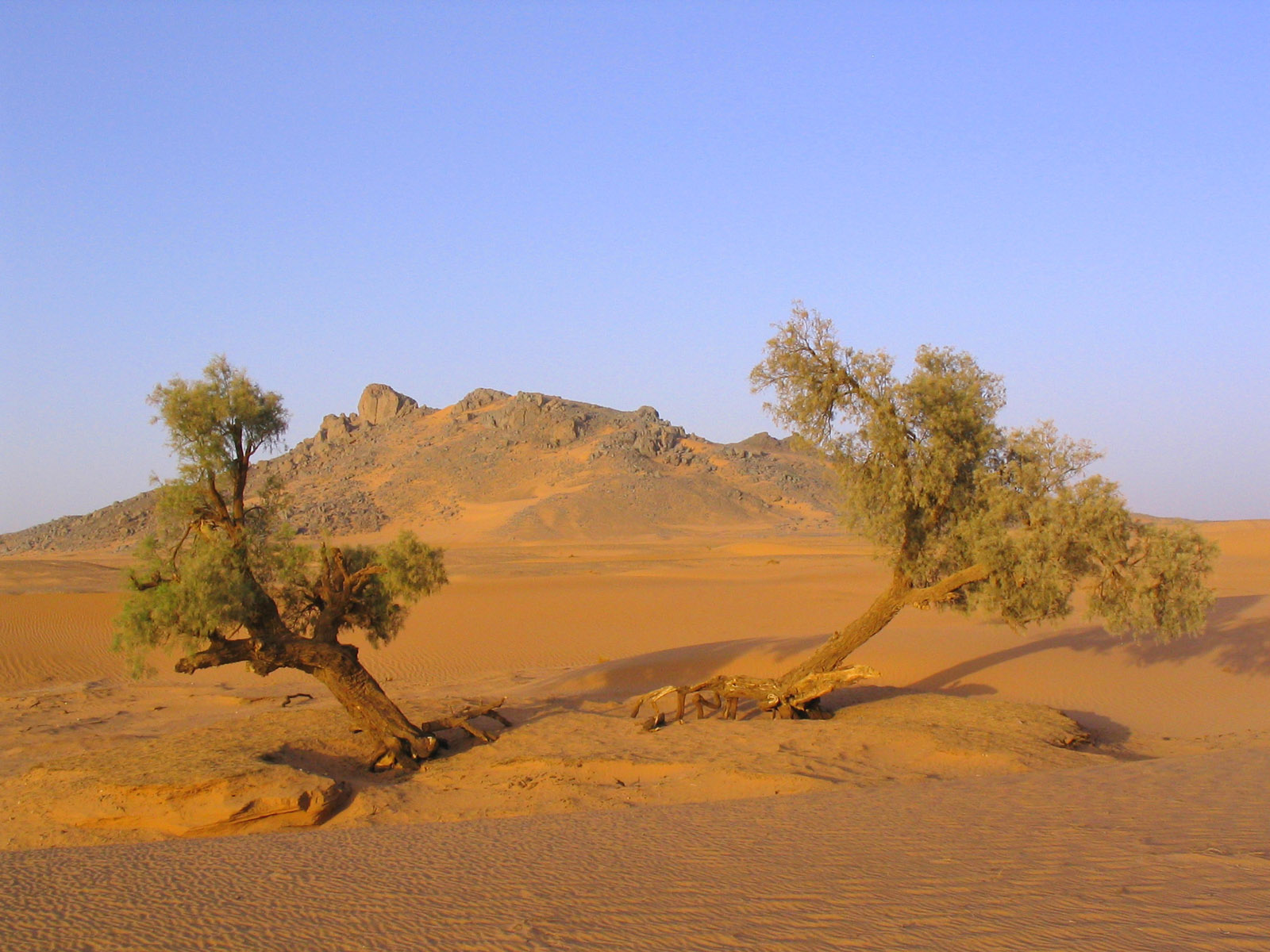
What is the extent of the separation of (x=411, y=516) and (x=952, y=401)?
7739 centimetres

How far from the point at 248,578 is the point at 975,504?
1034 centimetres

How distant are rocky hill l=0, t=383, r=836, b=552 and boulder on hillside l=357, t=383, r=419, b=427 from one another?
0.92 ft

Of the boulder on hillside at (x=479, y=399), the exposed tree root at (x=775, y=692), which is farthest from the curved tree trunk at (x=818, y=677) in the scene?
the boulder on hillside at (x=479, y=399)

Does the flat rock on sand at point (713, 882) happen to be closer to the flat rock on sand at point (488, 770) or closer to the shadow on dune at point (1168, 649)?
the flat rock on sand at point (488, 770)

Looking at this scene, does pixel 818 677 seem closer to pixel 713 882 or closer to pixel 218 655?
pixel 713 882

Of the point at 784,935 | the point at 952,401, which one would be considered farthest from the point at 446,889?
the point at 952,401

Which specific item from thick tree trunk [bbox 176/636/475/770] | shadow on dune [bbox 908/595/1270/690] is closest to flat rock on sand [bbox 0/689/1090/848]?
thick tree trunk [bbox 176/636/475/770]

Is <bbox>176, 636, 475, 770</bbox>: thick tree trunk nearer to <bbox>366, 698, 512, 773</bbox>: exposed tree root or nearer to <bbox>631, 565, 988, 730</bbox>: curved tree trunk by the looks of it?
<bbox>366, 698, 512, 773</bbox>: exposed tree root

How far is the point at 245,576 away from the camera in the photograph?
11258mm

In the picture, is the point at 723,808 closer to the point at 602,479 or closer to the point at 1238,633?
the point at 1238,633

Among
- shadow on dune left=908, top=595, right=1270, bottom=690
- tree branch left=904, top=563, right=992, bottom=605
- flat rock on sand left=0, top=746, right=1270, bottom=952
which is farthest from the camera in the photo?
shadow on dune left=908, top=595, right=1270, bottom=690

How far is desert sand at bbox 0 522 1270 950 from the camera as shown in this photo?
474 cm

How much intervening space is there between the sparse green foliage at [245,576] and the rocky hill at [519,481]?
61704mm

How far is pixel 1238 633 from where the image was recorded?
19.8 meters
